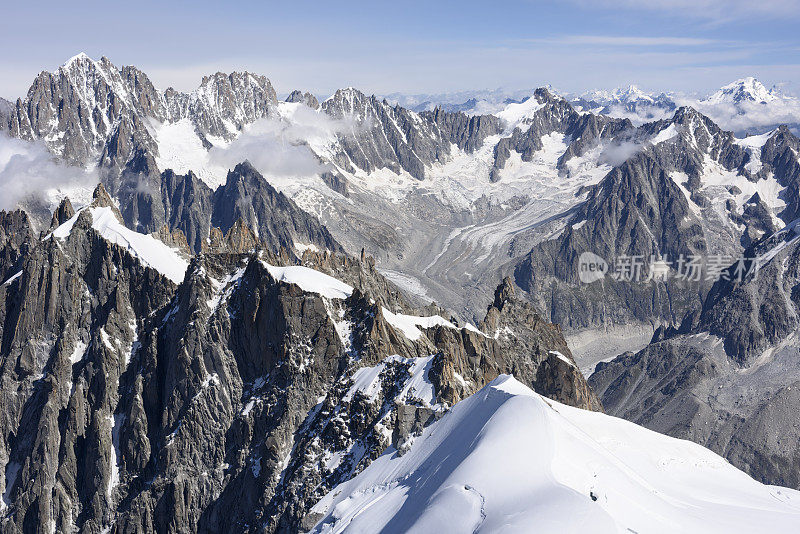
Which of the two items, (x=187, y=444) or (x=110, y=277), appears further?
(x=110, y=277)

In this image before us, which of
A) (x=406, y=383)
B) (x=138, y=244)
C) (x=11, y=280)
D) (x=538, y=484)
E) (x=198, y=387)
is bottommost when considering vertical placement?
(x=198, y=387)

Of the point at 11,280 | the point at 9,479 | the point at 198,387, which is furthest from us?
the point at 11,280

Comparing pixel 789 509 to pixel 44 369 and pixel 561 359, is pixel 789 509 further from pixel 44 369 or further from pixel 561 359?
pixel 44 369

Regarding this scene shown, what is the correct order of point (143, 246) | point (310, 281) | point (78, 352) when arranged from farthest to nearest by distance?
point (143, 246), point (78, 352), point (310, 281)

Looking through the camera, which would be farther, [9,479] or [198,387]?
[9,479]

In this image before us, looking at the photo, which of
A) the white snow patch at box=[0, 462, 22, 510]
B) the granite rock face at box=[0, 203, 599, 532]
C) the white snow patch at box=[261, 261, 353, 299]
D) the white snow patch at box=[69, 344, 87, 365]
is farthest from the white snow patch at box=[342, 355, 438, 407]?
the white snow patch at box=[0, 462, 22, 510]

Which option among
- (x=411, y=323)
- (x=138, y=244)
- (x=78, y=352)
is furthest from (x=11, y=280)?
(x=411, y=323)

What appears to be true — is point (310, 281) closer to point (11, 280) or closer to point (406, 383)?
point (406, 383)

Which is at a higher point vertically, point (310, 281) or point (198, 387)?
point (310, 281)

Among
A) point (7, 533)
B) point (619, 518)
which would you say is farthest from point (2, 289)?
point (619, 518)

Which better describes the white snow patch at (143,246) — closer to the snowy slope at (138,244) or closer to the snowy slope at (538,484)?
the snowy slope at (138,244)
